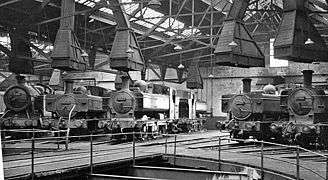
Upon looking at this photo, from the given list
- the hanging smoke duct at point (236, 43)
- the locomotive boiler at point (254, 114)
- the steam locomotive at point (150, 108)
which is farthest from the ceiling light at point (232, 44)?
the steam locomotive at point (150, 108)

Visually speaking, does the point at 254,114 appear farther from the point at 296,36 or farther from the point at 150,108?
the point at 296,36

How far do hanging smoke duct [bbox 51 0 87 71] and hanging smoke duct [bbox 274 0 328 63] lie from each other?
7572mm

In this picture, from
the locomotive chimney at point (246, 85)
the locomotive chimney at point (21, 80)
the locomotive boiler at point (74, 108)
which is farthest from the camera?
the locomotive chimney at point (21, 80)

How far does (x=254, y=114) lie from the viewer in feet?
58.1

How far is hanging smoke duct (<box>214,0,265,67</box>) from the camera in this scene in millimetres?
15016

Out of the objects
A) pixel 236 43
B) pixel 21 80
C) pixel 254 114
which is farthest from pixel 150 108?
pixel 236 43

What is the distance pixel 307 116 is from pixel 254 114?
2898mm

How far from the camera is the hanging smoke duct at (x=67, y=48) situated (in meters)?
15.8

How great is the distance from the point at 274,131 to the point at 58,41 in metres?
8.99

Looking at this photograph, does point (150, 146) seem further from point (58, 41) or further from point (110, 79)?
point (110, 79)

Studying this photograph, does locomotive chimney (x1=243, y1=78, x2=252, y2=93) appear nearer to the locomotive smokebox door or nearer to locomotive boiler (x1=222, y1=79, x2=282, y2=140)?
locomotive boiler (x1=222, y1=79, x2=282, y2=140)

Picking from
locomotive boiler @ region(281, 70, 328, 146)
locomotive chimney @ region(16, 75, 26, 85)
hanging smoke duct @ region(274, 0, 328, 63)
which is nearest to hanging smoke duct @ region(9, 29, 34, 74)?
locomotive chimney @ region(16, 75, 26, 85)

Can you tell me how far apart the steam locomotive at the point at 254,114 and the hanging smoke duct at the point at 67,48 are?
6.72 m

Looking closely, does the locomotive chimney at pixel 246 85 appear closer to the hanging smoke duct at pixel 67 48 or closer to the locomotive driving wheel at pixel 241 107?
the locomotive driving wheel at pixel 241 107
